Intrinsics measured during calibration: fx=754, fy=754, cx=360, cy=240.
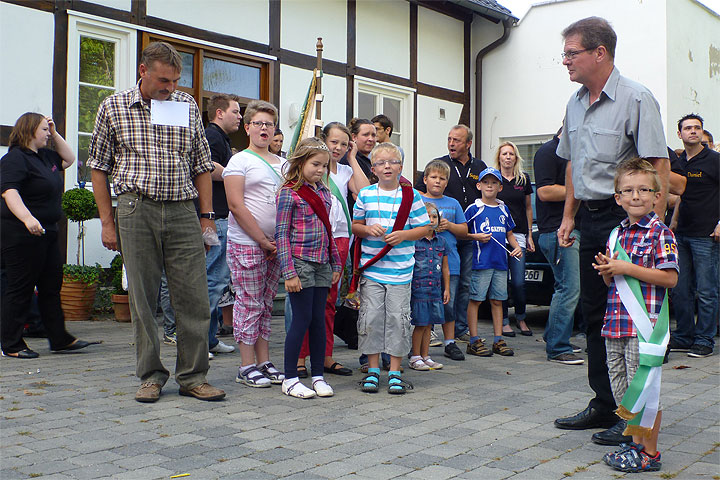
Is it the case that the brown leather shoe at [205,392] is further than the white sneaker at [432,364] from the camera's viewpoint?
No

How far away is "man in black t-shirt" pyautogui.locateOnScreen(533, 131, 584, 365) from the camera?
20.2 feet

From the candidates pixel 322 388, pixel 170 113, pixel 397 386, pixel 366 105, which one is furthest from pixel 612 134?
pixel 366 105

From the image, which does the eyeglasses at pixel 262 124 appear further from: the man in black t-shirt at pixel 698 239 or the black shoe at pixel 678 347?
the black shoe at pixel 678 347

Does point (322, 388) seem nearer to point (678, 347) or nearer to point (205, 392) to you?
point (205, 392)

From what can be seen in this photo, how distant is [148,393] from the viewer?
450cm

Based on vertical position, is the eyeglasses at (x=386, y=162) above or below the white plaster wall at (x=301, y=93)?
below

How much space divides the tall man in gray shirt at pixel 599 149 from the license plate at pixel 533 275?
4.03m

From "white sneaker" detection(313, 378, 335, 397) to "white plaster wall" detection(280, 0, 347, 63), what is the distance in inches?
295

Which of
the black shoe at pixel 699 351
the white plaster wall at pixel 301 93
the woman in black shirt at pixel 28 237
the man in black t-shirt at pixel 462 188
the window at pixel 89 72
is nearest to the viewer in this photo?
the woman in black shirt at pixel 28 237

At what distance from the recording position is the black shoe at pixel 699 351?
21.6ft

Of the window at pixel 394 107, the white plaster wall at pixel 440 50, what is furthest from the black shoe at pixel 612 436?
the white plaster wall at pixel 440 50

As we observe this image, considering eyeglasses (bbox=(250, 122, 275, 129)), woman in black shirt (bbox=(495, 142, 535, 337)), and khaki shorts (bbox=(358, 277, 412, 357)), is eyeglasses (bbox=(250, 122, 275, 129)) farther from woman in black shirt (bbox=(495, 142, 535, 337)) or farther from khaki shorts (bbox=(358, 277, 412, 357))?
woman in black shirt (bbox=(495, 142, 535, 337))

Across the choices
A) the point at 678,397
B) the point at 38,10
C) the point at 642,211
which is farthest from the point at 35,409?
the point at 38,10

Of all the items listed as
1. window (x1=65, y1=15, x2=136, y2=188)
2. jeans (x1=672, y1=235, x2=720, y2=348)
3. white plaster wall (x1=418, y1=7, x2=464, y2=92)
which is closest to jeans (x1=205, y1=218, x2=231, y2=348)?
window (x1=65, y1=15, x2=136, y2=188)
